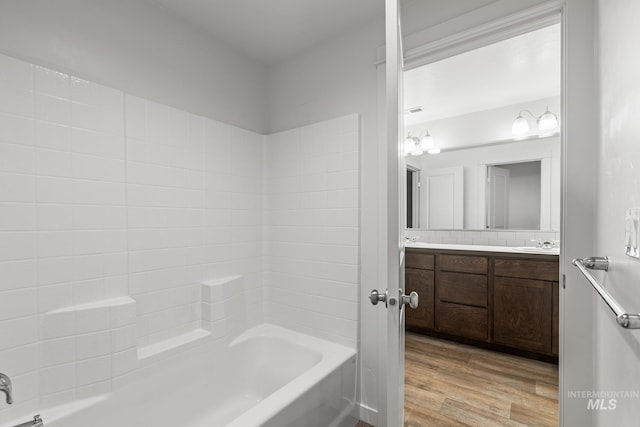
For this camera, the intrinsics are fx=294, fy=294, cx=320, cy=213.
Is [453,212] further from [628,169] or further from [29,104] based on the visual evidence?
[29,104]

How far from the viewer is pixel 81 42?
1437mm

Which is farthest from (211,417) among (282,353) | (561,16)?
(561,16)

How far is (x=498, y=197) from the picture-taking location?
330 cm

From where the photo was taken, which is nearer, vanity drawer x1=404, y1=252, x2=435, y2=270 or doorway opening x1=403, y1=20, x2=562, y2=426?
doorway opening x1=403, y1=20, x2=562, y2=426

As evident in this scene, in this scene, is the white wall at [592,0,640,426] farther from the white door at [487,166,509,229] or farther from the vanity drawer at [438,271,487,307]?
the white door at [487,166,509,229]

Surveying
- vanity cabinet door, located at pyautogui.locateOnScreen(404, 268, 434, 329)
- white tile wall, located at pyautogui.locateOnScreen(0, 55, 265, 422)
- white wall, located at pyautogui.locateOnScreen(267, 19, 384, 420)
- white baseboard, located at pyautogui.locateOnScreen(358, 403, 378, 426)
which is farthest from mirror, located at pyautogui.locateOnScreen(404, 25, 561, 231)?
white baseboard, located at pyautogui.locateOnScreen(358, 403, 378, 426)

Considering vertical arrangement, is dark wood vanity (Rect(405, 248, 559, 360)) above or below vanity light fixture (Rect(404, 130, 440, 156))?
below

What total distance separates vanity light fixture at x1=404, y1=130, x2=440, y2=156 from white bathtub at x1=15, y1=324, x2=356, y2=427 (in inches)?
105

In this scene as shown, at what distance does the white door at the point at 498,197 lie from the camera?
10.7 ft

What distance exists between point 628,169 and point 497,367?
231 cm

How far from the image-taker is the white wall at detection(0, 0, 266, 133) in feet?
4.30

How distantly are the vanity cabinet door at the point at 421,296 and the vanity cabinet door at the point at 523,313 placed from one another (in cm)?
58

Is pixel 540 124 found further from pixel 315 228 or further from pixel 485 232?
pixel 315 228

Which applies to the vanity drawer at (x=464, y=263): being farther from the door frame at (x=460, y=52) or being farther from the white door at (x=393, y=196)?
the white door at (x=393, y=196)
